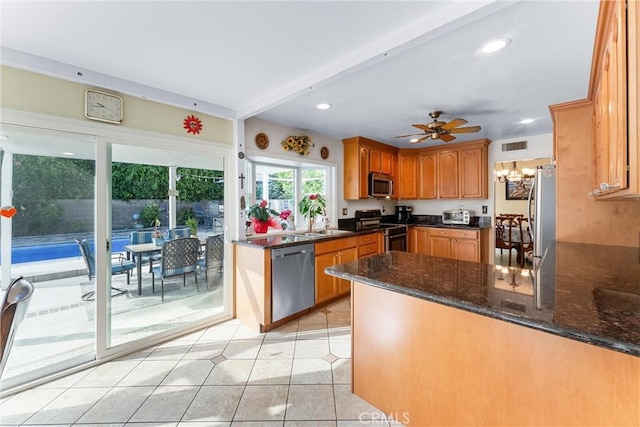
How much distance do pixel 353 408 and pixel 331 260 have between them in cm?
172

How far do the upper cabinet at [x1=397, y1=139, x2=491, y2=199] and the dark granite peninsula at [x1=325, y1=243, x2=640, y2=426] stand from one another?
2755 mm

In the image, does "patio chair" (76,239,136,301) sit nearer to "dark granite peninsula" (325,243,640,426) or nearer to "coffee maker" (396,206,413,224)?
"dark granite peninsula" (325,243,640,426)

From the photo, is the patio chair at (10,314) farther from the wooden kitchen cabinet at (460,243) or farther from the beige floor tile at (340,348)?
the wooden kitchen cabinet at (460,243)

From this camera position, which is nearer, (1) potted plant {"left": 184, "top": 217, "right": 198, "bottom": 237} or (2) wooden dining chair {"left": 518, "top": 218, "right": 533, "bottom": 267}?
(1) potted plant {"left": 184, "top": 217, "right": 198, "bottom": 237}

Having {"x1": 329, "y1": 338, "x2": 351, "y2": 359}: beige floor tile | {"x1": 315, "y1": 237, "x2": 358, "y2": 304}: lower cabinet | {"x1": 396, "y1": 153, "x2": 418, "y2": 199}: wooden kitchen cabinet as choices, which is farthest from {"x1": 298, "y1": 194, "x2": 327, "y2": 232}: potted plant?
{"x1": 396, "y1": 153, "x2": 418, "y2": 199}: wooden kitchen cabinet

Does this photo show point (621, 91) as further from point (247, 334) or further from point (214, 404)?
point (247, 334)

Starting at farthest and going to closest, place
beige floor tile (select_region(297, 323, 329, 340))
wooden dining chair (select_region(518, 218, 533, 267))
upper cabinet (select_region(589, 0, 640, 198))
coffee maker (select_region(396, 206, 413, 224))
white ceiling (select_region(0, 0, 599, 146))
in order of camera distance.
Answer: coffee maker (select_region(396, 206, 413, 224)), wooden dining chair (select_region(518, 218, 533, 267)), beige floor tile (select_region(297, 323, 329, 340)), white ceiling (select_region(0, 0, 599, 146)), upper cabinet (select_region(589, 0, 640, 198))

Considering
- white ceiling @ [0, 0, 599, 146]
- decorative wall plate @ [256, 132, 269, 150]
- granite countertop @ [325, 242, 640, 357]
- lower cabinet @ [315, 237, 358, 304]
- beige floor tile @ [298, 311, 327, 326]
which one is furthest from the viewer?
decorative wall plate @ [256, 132, 269, 150]

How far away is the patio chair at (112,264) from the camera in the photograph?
7.17ft

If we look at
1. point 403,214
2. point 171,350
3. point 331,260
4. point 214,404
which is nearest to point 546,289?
point 214,404

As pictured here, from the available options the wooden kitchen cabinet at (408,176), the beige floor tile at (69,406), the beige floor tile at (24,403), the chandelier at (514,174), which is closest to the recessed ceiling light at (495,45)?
the wooden kitchen cabinet at (408,176)

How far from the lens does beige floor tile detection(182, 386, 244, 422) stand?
1.63 meters

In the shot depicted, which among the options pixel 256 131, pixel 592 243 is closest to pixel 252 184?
pixel 256 131

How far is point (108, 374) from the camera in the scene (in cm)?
205
